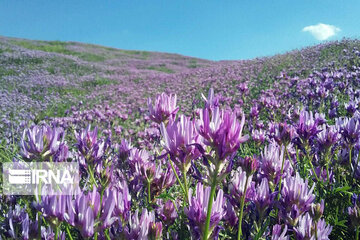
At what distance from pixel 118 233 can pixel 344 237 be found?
4.76 ft

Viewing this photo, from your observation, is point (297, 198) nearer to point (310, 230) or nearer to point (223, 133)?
point (310, 230)

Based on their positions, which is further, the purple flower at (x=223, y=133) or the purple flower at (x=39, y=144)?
the purple flower at (x=39, y=144)

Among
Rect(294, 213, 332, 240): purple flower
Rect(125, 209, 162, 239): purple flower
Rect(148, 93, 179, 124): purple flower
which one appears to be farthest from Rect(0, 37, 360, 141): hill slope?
Rect(294, 213, 332, 240): purple flower

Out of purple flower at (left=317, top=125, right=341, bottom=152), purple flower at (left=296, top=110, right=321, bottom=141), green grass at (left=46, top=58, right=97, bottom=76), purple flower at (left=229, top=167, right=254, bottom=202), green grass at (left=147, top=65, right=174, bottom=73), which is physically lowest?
purple flower at (left=229, top=167, right=254, bottom=202)

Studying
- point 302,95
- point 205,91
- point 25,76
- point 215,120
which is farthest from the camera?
point 25,76

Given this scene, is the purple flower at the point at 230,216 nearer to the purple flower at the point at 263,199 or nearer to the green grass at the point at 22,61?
the purple flower at the point at 263,199

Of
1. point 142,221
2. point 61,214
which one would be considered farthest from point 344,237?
point 61,214

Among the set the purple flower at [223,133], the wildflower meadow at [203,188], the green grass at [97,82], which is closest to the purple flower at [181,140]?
the wildflower meadow at [203,188]

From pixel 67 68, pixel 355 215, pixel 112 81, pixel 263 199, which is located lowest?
pixel 355 215

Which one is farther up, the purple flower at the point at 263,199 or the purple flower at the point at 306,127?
the purple flower at the point at 306,127

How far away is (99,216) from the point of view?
1.21 meters

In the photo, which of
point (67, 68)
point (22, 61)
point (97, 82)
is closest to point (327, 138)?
point (97, 82)

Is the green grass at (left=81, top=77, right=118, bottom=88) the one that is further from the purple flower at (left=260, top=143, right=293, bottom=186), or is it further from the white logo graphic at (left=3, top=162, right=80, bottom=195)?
the purple flower at (left=260, top=143, right=293, bottom=186)

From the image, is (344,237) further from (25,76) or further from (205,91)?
(25,76)
